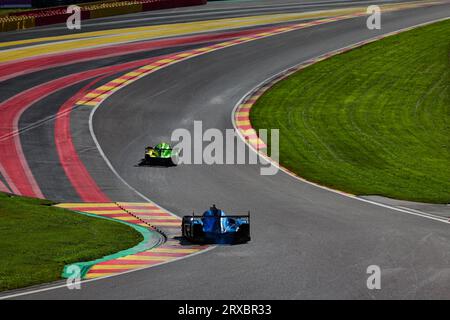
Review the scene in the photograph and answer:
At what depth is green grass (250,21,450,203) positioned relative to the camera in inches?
1533

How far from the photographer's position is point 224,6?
77188 millimetres

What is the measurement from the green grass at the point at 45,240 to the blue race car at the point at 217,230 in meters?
1.87

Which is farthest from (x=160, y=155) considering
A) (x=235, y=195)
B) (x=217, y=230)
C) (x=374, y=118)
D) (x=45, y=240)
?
(x=374, y=118)

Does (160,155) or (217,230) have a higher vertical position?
(160,155)

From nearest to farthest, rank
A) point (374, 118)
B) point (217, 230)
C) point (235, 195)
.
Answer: point (217, 230) → point (235, 195) → point (374, 118)

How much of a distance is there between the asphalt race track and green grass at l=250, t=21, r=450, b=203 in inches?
87.5

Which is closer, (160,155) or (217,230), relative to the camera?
(217,230)

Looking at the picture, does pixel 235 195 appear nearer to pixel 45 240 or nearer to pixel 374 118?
pixel 45 240

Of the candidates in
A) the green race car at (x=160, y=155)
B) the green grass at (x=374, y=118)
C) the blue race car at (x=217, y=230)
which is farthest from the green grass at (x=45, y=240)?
the green grass at (x=374, y=118)

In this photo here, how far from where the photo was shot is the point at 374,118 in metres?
49.1

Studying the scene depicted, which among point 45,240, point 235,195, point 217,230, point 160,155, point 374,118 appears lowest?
point 45,240

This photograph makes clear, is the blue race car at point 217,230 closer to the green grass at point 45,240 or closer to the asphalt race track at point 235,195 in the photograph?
the asphalt race track at point 235,195

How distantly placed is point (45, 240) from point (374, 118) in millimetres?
26730
